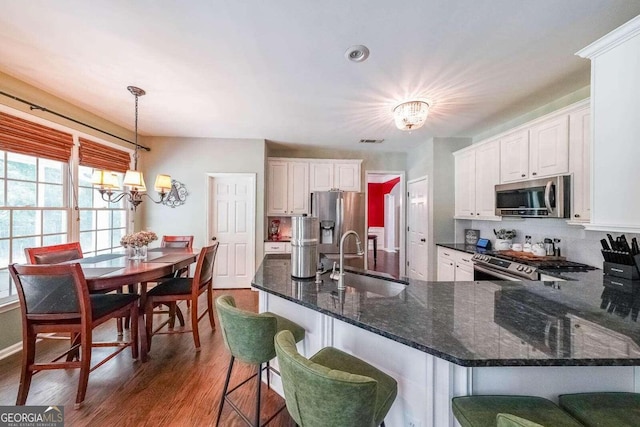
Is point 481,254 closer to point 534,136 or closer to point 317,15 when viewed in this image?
point 534,136

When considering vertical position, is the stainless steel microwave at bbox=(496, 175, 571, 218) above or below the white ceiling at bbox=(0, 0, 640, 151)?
below

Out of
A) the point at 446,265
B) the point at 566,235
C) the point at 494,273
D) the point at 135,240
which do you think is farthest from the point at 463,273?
the point at 135,240

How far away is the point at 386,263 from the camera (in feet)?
22.2

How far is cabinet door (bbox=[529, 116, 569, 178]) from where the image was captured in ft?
7.75

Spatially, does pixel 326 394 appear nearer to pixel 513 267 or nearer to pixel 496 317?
pixel 496 317

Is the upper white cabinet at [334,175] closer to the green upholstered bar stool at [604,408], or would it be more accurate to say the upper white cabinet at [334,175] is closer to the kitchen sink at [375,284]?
the kitchen sink at [375,284]

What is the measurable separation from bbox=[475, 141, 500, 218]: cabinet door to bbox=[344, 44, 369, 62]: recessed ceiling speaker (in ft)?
7.35

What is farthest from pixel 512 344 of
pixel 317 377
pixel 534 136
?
pixel 534 136

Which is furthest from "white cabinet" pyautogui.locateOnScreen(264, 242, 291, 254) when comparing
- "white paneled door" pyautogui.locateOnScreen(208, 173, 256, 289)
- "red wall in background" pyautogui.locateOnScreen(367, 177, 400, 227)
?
"red wall in background" pyautogui.locateOnScreen(367, 177, 400, 227)

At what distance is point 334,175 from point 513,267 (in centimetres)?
314

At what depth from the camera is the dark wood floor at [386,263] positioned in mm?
6005

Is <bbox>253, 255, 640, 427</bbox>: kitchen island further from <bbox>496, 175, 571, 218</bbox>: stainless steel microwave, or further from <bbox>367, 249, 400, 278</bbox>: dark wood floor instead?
<bbox>367, 249, 400, 278</bbox>: dark wood floor

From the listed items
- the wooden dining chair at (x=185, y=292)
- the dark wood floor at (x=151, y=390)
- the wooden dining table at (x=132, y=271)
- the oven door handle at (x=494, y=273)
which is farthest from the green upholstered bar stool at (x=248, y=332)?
the oven door handle at (x=494, y=273)

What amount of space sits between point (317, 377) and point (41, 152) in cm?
360
